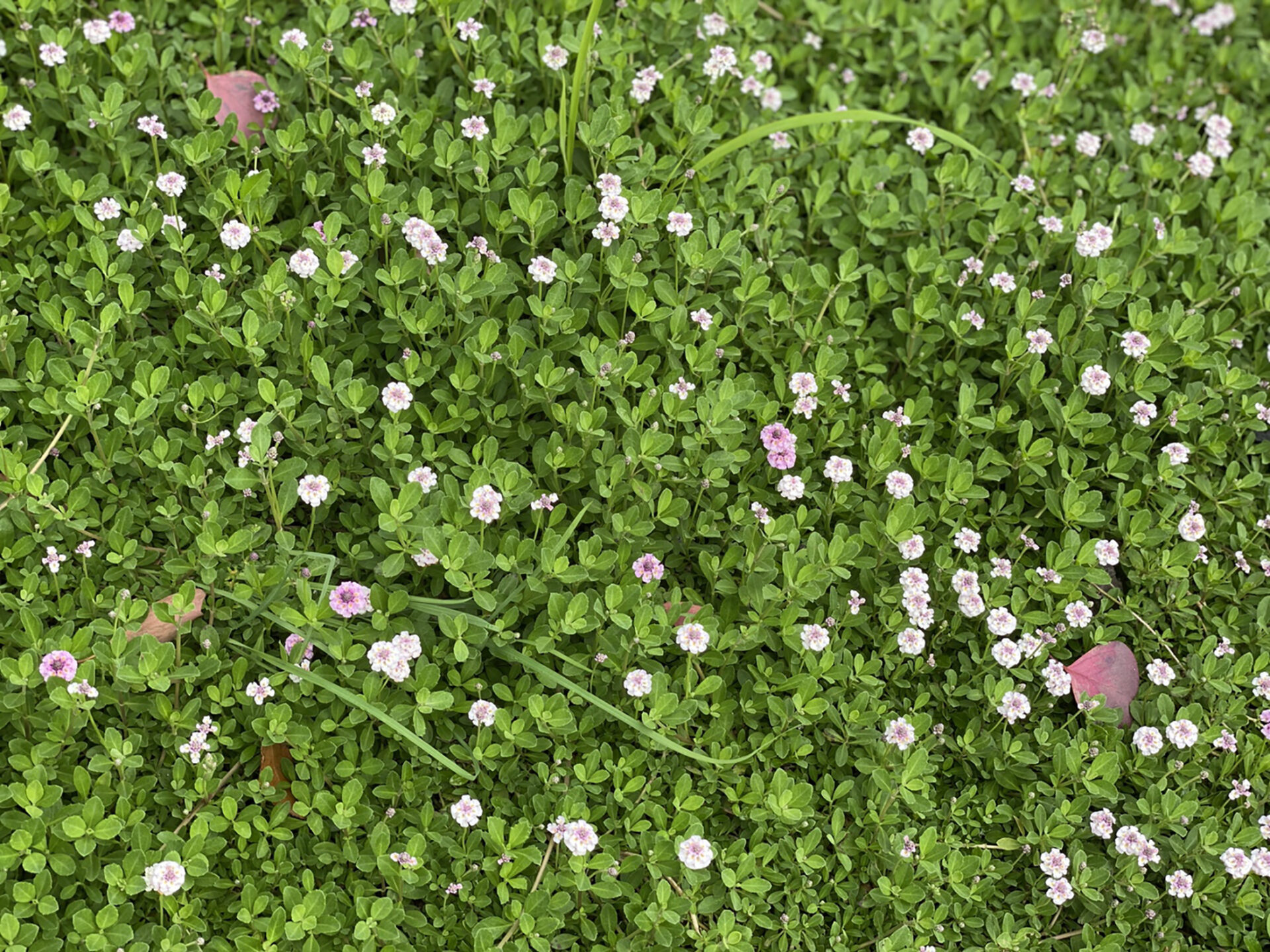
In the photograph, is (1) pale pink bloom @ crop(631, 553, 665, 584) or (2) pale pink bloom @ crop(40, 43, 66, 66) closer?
(1) pale pink bloom @ crop(631, 553, 665, 584)

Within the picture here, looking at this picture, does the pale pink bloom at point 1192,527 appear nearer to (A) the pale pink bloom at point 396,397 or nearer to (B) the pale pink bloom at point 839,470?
(B) the pale pink bloom at point 839,470

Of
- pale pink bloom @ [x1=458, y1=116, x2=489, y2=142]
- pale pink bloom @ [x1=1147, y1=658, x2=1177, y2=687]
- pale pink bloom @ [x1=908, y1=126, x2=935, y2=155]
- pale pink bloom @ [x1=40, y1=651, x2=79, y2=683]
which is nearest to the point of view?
pale pink bloom @ [x1=40, y1=651, x2=79, y2=683]

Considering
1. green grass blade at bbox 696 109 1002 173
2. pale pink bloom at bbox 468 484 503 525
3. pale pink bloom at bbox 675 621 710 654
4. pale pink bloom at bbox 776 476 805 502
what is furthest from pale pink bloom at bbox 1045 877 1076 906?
green grass blade at bbox 696 109 1002 173

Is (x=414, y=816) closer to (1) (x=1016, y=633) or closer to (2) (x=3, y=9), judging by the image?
(1) (x=1016, y=633)

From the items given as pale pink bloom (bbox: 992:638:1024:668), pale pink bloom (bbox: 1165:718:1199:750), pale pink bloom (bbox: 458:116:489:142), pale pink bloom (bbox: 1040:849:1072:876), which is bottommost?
pale pink bloom (bbox: 1040:849:1072:876)

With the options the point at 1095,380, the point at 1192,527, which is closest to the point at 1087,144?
the point at 1095,380

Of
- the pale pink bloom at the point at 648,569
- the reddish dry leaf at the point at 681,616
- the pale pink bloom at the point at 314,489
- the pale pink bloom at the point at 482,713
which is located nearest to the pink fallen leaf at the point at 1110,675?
the reddish dry leaf at the point at 681,616

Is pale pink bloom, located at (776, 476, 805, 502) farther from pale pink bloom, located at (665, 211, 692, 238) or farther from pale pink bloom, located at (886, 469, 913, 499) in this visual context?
pale pink bloom, located at (665, 211, 692, 238)
